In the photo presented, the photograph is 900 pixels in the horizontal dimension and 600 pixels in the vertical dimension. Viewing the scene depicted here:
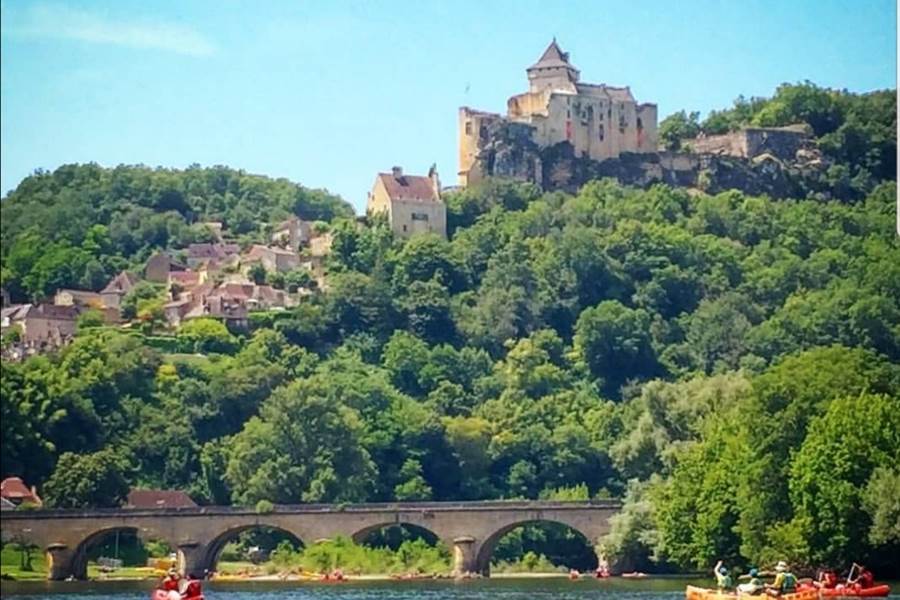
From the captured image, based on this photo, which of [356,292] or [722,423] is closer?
[722,423]

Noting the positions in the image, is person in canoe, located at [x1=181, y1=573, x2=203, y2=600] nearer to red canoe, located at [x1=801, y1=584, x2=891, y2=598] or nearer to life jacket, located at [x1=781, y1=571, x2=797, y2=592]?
life jacket, located at [x1=781, y1=571, x2=797, y2=592]

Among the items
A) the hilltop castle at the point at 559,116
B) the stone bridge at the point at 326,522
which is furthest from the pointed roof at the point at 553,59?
the stone bridge at the point at 326,522

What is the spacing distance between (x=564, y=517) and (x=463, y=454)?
39.5 ft

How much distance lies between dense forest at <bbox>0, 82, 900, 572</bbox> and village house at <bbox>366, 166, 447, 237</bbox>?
1.00 meters

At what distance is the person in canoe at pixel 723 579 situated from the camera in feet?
166

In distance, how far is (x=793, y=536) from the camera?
2115 inches

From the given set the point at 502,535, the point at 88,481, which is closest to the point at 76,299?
the point at 88,481

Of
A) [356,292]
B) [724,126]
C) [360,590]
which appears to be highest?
[724,126]

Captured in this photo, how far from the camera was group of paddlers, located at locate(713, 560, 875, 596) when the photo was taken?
48219 mm

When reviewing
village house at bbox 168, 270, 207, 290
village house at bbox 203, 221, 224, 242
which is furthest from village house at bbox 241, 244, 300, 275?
→ village house at bbox 203, 221, 224, 242

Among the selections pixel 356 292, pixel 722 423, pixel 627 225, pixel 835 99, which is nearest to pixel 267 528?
pixel 722 423

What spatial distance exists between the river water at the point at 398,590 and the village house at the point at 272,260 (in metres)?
32.6

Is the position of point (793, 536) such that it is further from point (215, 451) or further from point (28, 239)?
point (28, 239)

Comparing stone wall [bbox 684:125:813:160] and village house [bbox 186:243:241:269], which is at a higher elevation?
stone wall [bbox 684:125:813:160]
